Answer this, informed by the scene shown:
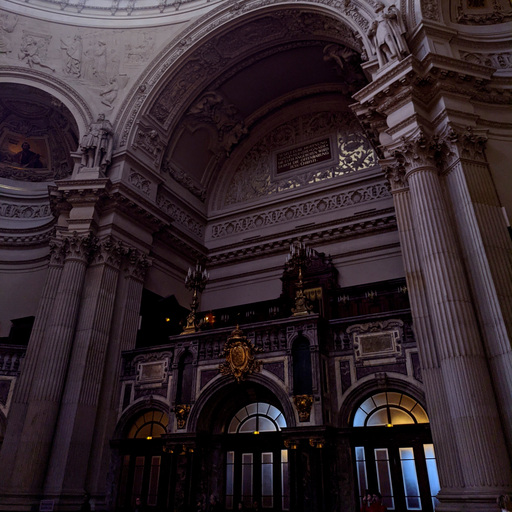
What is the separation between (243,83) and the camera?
16.9 meters

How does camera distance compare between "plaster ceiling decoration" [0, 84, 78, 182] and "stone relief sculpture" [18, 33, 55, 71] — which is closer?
"stone relief sculpture" [18, 33, 55, 71]

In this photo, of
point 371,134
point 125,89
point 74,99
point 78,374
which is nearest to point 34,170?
point 74,99

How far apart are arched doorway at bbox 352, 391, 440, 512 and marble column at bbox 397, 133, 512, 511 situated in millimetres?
1757

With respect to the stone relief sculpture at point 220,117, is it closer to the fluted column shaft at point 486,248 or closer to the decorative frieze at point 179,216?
the decorative frieze at point 179,216

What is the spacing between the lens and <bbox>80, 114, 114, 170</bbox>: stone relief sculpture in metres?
14.1

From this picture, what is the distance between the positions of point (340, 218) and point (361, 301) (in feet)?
13.1

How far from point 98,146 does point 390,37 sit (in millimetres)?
9310

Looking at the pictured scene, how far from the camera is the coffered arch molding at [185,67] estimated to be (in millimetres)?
14508

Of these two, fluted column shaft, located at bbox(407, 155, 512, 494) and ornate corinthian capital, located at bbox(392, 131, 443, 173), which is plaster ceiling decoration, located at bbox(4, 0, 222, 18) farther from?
fluted column shaft, located at bbox(407, 155, 512, 494)

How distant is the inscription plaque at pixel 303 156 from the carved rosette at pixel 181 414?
419 inches

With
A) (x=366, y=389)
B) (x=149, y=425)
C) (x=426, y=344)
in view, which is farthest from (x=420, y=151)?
(x=149, y=425)

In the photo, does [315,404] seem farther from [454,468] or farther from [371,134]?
[371,134]

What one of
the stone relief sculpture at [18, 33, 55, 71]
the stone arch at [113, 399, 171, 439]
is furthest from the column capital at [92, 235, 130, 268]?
the stone relief sculpture at [18, 33, 55, 71]

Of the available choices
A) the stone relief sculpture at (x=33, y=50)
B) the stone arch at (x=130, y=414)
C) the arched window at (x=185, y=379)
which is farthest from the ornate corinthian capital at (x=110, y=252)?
the stone relief sculpture at (x=33, y=50)
